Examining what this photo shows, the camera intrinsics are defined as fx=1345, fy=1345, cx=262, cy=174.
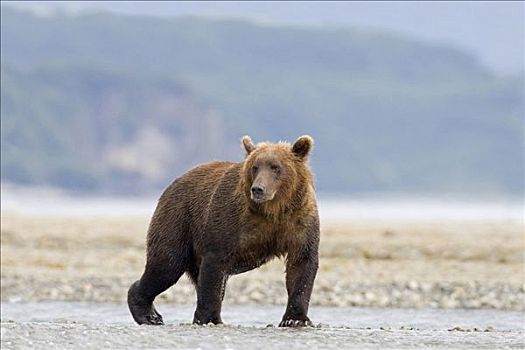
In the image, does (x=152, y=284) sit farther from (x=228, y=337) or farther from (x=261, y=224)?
(x=228, y=337)

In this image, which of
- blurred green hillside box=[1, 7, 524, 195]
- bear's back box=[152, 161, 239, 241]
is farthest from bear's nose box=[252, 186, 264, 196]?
blurred green hillside box=[1, 7, 524, 195]

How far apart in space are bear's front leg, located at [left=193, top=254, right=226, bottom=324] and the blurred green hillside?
189ft

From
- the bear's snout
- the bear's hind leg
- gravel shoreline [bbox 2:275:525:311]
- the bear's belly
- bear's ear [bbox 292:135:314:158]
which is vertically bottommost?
gravel shoreline [bbox 2:275:525:311]

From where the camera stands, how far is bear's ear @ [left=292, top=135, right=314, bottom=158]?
10766mm

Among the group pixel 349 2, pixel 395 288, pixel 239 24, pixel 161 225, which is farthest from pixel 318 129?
pixel 161 225

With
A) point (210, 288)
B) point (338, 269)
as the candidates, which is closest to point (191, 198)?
point (210, 288)

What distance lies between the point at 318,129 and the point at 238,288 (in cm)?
10408

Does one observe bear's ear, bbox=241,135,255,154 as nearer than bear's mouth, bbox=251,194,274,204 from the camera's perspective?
No

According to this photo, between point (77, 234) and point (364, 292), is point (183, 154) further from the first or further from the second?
point (364, 292)

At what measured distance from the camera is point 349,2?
614 feet

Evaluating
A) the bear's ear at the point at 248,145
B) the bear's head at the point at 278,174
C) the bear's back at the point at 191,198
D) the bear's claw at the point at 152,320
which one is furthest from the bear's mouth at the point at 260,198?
the bear's claw at the point at 152,320

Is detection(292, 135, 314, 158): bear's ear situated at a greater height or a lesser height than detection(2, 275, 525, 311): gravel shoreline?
greater

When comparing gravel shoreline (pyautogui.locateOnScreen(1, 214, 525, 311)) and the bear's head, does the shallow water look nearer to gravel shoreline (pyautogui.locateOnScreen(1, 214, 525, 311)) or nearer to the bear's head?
the bear's head

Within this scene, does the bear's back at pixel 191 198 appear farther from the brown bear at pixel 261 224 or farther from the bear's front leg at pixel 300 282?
the bear's front leg at pixel 300 282
